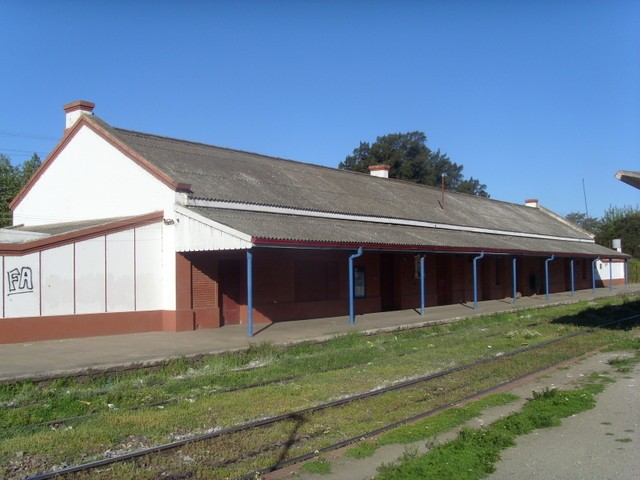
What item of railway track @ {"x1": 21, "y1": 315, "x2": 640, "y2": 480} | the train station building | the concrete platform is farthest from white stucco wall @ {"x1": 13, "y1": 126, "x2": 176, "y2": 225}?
railway track @ {"x1": 21, "y1": 315, "x2": 640, "y2": 480}

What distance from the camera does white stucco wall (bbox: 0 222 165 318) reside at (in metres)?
14.9

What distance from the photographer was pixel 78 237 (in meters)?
16.1

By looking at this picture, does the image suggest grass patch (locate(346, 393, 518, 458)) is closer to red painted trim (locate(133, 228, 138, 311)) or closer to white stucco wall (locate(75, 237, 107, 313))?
white stucco wall (locate(75, 237, 107, 313))

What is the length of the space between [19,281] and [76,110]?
818 cm

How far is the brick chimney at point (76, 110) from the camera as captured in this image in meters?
20.7

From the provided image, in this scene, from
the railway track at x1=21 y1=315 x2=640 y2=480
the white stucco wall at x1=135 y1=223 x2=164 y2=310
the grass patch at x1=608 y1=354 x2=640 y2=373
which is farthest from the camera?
the white stucco wall at x1=135 y1=223 x2=164 y2=310

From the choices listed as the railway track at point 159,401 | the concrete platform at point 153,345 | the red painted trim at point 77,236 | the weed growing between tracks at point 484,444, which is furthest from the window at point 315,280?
the weed growing between tracks at point 484,444

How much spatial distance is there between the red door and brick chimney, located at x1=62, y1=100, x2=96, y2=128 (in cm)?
711

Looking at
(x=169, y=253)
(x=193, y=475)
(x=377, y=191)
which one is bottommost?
(x=193, y=475)

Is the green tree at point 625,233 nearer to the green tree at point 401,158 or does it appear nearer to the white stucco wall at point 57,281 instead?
the green tree at point 401,158

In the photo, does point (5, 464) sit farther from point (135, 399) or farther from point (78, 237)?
point (78, 237)

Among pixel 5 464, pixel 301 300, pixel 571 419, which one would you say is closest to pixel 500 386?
pixel 571 419

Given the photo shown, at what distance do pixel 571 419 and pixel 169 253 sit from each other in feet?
40.9

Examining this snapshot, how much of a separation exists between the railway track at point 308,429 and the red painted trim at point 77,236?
373 inches
